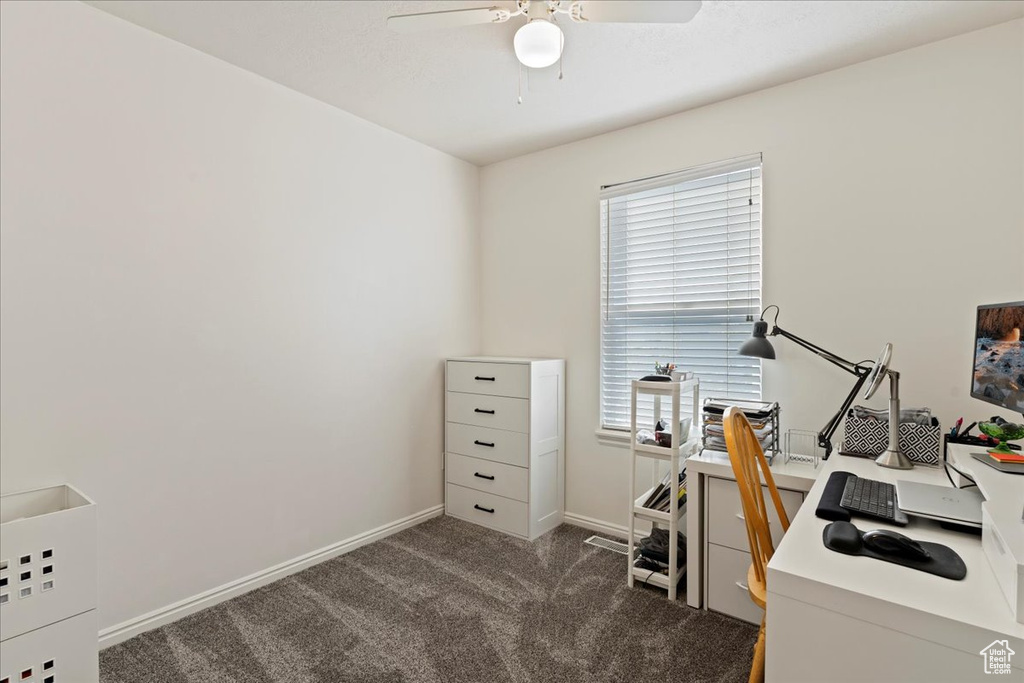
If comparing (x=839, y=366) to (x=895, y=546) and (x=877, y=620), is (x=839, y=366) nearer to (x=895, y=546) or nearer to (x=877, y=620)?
(x=895, y=546)

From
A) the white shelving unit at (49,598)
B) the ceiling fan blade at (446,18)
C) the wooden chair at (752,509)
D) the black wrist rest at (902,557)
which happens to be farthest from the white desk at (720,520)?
the white shelving unit at (49,598)

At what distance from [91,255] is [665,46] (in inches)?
95.7

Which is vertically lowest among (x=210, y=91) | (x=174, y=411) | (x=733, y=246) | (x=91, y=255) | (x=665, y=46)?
(x=174, y=411)

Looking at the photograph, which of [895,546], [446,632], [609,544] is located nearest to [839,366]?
[895,546]

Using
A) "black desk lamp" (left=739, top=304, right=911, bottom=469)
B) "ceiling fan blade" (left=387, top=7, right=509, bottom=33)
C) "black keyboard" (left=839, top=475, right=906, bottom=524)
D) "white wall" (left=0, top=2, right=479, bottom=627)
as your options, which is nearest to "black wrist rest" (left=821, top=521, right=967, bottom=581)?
"black keyboard" (left=839, top=475, right=906, bottom=524)

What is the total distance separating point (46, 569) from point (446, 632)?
1331 mm

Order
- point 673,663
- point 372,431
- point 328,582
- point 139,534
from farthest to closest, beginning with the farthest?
point 372,431 → point 328,582 → point 139,534 → point 673,663

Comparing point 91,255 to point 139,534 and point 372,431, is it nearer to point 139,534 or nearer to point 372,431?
point 139,534

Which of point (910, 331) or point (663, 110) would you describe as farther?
point (663, 110)

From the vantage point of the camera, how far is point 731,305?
104 inches

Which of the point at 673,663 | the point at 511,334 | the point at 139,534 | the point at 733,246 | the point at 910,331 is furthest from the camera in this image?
the point at 511,334

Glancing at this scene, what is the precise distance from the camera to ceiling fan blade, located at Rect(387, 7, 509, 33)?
1.56 meters

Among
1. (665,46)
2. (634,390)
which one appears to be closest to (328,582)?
(634,390)

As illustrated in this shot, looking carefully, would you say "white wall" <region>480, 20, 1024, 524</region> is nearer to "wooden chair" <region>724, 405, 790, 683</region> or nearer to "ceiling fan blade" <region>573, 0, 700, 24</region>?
"wooden chair" <region>724, 405, 790, 683</region>
